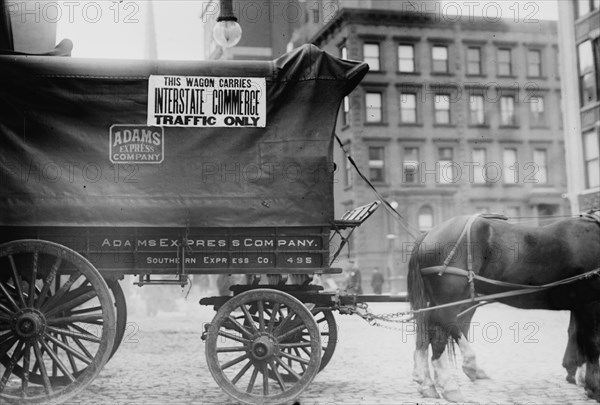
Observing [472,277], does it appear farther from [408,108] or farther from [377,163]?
[408,108]

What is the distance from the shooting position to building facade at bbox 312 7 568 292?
37812mm

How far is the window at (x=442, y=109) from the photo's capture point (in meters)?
39.8

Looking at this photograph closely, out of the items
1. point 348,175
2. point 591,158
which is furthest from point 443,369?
Result: point 348,175

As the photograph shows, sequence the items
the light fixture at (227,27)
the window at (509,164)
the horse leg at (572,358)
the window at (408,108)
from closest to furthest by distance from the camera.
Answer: the horse leg at (572,358) → the light fixture at (227,27) → the window at (408,108) → the window at (509,164)

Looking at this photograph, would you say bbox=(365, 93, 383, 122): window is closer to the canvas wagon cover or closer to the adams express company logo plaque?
the canvas wagon cover

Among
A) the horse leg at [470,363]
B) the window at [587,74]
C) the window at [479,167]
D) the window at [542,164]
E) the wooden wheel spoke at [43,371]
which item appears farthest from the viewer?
the window at [542,164]

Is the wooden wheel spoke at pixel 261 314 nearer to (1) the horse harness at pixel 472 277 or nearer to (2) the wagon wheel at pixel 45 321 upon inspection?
(2) the wagon wheel at pixel 45 321

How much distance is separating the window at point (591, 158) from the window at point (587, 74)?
1222 mm

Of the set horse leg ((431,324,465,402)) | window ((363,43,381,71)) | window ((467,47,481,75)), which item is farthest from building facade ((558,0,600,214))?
horse leg ((431,324,465,402))

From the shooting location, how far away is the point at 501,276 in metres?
7.50

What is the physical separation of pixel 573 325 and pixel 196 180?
474 centimetres

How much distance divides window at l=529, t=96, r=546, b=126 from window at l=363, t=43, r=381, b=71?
10.1m

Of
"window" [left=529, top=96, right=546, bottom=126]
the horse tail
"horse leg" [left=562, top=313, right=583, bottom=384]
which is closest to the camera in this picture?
the horse tail

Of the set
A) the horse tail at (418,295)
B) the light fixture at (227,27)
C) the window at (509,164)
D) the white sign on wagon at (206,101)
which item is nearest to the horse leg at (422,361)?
the horse tail at (418,295)
